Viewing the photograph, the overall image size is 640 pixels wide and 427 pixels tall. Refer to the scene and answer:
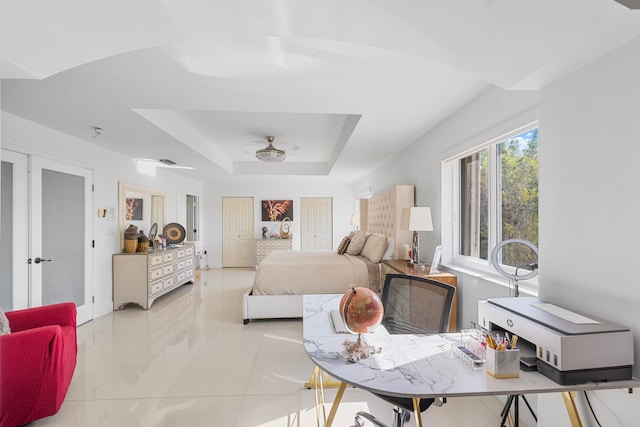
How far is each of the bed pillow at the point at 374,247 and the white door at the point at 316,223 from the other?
3.48 meters

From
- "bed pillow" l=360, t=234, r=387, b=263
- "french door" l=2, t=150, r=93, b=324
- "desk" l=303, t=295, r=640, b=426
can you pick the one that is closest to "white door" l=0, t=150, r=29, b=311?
"french door" l=2, t=150, r=93, b=324

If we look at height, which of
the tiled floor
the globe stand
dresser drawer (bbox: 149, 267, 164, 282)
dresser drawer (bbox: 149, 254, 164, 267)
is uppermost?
the globe stand

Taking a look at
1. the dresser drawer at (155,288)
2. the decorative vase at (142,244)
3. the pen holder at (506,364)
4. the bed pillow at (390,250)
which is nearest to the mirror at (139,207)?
the decorative vase at (142,244)

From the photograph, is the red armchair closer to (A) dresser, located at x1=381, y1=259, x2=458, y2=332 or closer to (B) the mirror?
(A) dresser, located at x1=381, y1=259, x2=458, y2=332

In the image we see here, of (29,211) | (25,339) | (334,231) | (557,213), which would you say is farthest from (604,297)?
(334,231)

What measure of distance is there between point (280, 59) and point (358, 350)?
1.72 metres

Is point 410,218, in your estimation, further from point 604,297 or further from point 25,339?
point 25,339

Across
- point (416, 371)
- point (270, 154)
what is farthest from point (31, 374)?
point (270, 154)

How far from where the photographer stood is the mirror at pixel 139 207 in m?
4.49

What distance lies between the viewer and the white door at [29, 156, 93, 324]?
3.09 m

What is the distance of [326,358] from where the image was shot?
1.22 m

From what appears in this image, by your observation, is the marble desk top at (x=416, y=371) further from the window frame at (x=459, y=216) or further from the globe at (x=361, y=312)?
the window frame at (x=459, y=216)

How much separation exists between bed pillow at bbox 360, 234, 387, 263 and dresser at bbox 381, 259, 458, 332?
1.02 ft

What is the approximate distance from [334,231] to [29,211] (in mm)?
6058
